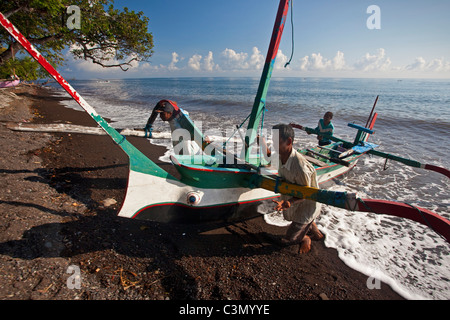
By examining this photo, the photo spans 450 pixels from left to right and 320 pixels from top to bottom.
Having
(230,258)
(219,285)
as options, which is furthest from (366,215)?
(219,285)

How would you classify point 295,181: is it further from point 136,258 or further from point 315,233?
point 136,258

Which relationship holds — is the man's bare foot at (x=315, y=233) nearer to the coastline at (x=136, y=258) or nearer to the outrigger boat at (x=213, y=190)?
the coastline at (x=136, y=258)

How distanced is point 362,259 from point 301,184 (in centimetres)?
219

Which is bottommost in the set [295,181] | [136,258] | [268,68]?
[136,258]

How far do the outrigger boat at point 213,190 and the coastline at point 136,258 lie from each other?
510 millimetres

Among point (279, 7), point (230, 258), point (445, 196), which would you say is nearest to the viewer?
point (230, 258)

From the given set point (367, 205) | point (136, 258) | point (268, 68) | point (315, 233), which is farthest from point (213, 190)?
point (268, 68)

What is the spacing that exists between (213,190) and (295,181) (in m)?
1.36

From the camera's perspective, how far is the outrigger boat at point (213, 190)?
238cm

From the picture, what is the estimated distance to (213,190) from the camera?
11.6 ft

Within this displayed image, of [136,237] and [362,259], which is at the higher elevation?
[136,237]

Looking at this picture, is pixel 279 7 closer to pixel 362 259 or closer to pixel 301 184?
pixel 301 184

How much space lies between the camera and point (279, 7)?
360 cm
